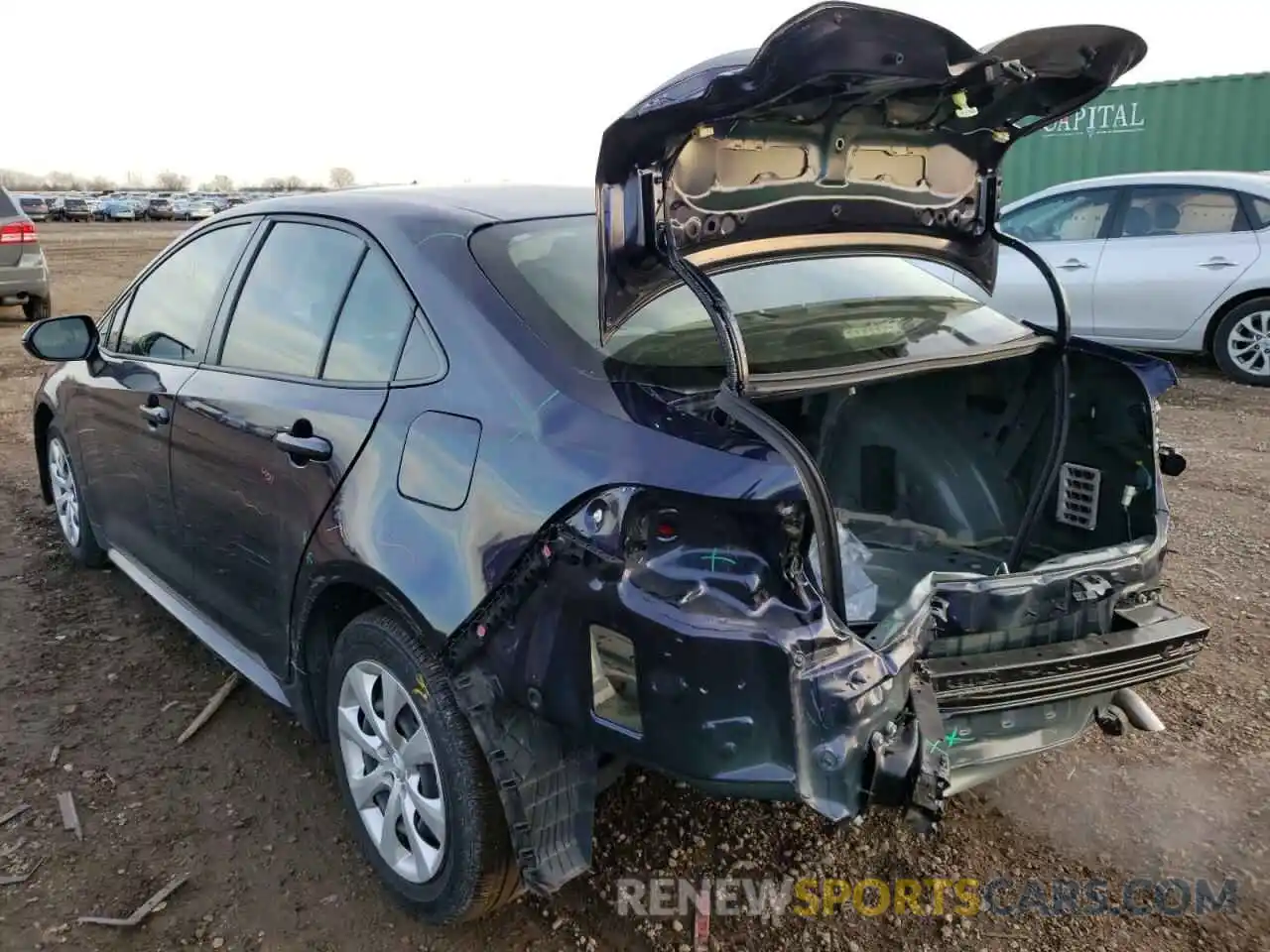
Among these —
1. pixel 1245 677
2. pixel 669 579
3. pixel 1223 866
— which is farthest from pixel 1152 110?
pixel 669 579

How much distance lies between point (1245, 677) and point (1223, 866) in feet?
3.65

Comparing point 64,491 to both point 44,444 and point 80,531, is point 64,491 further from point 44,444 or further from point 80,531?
point 44,444

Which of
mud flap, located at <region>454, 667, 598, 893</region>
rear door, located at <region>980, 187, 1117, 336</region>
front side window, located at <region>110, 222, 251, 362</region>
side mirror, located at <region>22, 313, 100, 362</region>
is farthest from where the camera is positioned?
rear door, located at <region>980, 187, 1117, 336</region>

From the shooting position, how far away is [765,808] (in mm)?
2764

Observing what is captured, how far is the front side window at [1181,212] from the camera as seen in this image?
7652mm

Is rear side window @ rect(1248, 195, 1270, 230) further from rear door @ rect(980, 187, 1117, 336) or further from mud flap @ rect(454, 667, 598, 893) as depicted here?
mud flap @ rect(454, 667, 598, 893)

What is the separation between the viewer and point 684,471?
1.79 m

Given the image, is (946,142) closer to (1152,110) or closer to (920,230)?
(920,230)

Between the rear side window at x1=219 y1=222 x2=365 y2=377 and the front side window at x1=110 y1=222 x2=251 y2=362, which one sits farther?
the front side window at x1=110 y1=222 x2=251 y2=362

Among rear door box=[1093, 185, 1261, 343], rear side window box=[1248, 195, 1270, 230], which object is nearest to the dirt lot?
rear door box=[1093, 185, 1261, 343]

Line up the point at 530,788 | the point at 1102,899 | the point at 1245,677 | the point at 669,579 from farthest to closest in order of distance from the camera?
the point at 1245,677 → the point at 1102,899 → the point at 530,788 → the point at 669,579

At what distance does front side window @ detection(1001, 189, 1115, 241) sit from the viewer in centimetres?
820

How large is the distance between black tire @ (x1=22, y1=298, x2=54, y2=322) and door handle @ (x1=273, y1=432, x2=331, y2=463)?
11675 millimetres

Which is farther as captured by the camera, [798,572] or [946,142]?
[946,142]
